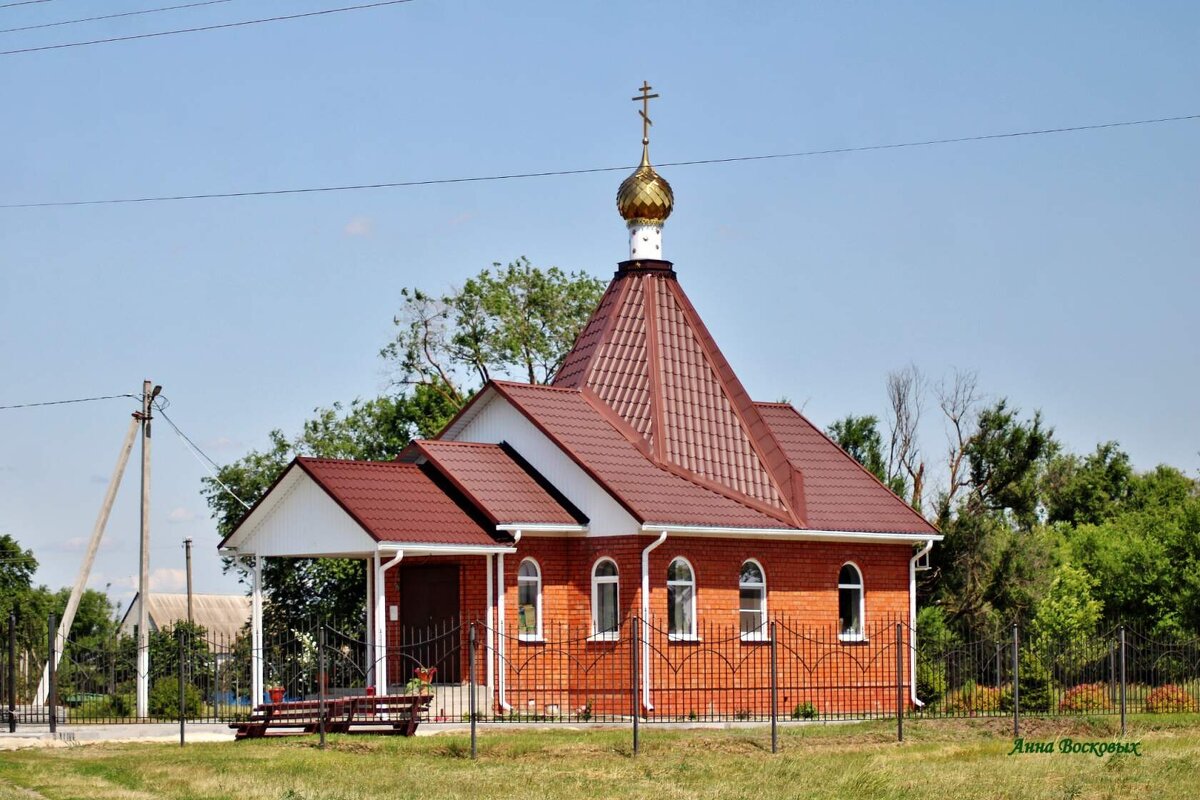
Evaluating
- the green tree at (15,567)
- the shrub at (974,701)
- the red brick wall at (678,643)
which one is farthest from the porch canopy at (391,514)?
the green tree at (15,567)

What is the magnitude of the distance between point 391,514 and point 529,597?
2412 millimetres

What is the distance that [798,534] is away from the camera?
24.5 metres

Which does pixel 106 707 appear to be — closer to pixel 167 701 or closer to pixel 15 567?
pixel 167 701

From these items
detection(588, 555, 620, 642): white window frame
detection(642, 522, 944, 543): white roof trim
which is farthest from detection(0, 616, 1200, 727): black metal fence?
detection(642, 522, 944, 543): white roof trim

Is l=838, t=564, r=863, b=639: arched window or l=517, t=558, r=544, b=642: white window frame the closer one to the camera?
l=517, t=558, r=544, b=642: white window frame

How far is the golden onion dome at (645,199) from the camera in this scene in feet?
87.6

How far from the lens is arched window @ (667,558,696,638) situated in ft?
77.0

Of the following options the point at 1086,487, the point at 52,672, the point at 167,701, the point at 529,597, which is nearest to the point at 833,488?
the point at 529,597

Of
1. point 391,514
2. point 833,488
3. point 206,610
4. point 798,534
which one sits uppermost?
point 833,488

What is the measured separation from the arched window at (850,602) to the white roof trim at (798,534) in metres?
0.55

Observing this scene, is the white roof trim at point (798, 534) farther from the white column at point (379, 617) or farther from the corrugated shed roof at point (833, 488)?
the white column at point (379, 617)

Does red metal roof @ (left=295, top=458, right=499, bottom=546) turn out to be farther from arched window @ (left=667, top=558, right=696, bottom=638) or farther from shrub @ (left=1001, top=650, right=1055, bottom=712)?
shrub @ (left=1001, top=650, right=1055, bottom=712)

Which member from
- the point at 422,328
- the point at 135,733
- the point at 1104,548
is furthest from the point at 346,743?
the point at 1104,548

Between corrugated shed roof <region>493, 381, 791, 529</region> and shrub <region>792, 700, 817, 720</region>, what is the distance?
2517 millimetres
